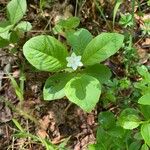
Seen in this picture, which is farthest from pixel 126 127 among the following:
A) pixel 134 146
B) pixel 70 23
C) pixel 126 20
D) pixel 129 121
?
pixel 126 20

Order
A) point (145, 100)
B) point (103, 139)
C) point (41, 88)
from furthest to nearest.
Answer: point (41, 88), point (103, 139), point (145, 100)

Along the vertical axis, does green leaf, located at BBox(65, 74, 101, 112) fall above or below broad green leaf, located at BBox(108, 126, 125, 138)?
above

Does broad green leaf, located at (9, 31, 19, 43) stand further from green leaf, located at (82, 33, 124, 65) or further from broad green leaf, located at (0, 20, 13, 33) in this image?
green leaf, located at (82, 33, 124, 65)

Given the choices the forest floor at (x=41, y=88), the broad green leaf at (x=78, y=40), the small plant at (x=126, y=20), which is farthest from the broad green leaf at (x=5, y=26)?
the small plant at (x=126, y=20)

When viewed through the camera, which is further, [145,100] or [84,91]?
[84,91]

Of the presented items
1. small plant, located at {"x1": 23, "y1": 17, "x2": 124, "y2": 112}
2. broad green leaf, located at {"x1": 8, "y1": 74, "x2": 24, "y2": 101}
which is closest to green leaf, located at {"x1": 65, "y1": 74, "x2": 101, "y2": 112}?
small plant, located at {"x1": 23, "y1": 17, "x2": 124, "y2": 112}

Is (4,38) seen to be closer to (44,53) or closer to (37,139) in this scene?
(44,53)

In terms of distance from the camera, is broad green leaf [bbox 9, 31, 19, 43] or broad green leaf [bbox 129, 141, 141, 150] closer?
broad green leaf [bbox 129, 141, 141, 150]

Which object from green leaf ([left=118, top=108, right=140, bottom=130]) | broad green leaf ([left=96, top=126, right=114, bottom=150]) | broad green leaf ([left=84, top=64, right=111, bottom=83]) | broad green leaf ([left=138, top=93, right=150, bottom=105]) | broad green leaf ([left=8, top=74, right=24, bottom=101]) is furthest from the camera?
broad green leaf ([left=8, top=74, right=24, bottom=101])
